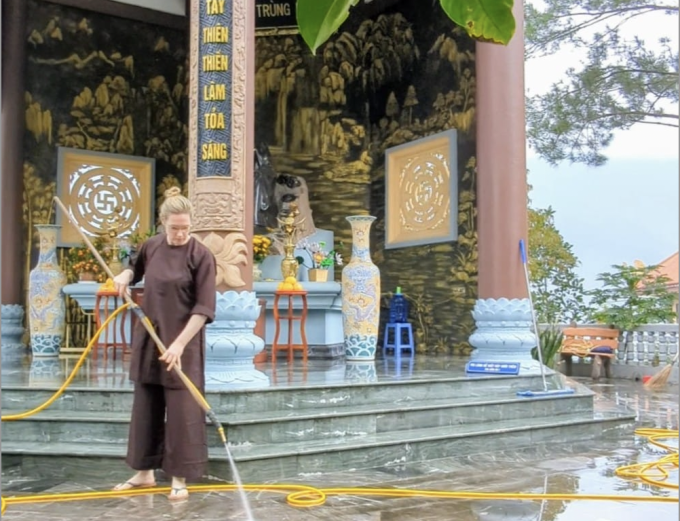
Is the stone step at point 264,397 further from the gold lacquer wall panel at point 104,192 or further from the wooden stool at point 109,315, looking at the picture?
the gold lacquer wall panel at point 104,192

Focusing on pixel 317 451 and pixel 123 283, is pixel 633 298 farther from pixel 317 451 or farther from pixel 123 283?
pixel 123 283

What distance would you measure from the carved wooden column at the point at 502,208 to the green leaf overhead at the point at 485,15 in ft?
18.2

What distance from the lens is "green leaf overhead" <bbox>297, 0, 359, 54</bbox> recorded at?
585 millimetres

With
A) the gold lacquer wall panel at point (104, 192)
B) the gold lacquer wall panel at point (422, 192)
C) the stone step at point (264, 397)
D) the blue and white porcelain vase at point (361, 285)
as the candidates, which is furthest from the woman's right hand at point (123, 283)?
the gold lacquer wall panel at point (104, 192)

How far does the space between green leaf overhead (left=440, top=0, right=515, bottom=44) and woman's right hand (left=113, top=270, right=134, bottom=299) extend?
2953 millimetres

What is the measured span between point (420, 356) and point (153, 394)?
4.92 metres

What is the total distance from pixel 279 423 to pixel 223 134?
1.85m

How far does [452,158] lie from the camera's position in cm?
854

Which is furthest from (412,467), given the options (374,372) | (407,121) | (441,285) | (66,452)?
(407,121)

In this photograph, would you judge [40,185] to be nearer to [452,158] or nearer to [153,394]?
[452,158]

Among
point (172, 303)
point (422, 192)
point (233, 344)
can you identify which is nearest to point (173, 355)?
point (172, 303)

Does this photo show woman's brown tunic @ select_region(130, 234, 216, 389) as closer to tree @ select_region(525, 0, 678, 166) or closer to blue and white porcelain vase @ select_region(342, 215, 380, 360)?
blue and white porcelain vase @ select_region(342, 215, 380, 360)

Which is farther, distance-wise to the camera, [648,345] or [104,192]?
[648,345]

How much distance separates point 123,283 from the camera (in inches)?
135
